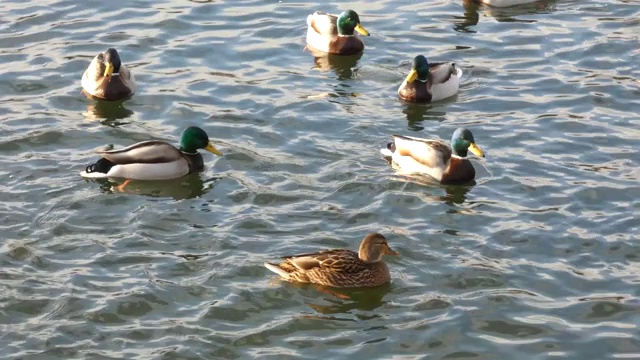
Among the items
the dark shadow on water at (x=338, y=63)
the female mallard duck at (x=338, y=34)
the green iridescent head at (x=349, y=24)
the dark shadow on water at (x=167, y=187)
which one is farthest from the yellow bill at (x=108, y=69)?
the green iridescent head at (x=349, y=24)

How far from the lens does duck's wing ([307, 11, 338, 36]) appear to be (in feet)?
65.5

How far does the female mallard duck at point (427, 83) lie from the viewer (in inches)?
713

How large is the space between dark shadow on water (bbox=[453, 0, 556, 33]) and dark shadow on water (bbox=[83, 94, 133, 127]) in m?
5.58

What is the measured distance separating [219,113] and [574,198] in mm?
4842

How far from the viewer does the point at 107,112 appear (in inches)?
703

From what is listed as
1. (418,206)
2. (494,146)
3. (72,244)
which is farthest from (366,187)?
(72,244)

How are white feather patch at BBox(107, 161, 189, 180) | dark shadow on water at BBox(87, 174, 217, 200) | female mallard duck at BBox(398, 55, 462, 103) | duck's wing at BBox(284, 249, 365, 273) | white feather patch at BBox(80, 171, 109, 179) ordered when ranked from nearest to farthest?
duck's wing at BBox(284, 249, 365, 273) < dark shadow on water at BBox(87, 174, 217, 200) < white feather patch at BBox(80, 171, 109, 179) < white feather patch at BBox(107, 161, 189, 180) < female mallard duck at BBox(398, 55, 462, 103)

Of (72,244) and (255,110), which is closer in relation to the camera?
(72,244)

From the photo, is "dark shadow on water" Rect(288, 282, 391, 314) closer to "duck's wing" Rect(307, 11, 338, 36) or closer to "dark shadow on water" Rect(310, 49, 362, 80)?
"dark shadow on water" Rect(310, 49, 362, 80)

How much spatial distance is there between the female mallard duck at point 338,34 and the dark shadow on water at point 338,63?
2.9 inches

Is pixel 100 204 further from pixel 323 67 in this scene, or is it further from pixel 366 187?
pixel 323 67

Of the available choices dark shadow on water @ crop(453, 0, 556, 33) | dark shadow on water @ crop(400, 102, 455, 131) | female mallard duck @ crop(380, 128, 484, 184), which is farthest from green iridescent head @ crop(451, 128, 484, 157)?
dark shadow on water @ crop(453, 0, 556, 33)

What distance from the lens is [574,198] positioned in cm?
1499

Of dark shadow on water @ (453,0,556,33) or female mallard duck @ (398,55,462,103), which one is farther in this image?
dark shadow on water @ (453,0,556,33)
